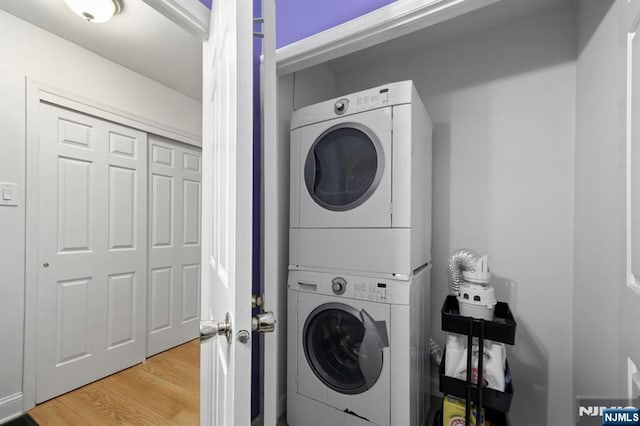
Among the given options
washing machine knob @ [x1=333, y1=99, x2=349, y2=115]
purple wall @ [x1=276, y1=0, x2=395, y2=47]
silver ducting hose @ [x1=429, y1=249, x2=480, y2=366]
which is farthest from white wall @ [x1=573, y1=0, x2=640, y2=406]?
washing machine knob @ [x1=333, y1=99, x2=349, y2=115]

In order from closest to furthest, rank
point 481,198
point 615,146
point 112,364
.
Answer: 1. point 615,146
2. point 481,198
3. point 112,364

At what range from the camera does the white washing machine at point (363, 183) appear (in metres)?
1.28

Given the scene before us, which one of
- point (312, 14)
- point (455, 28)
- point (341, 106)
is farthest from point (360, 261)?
point (455, 28)

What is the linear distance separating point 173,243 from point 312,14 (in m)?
2.23

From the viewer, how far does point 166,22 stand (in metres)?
1.79

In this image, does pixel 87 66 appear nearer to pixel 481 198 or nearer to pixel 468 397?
pixel 481 198

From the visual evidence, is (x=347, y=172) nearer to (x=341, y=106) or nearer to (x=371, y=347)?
(x=341, y=106)

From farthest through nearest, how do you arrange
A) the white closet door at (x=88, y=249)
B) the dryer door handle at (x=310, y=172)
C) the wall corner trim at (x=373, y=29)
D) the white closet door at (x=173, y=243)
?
Result: the white closet door at (x=173, y=243) → the white closet door at (x=88, y=249) → the dryer door handle at (x=310, y=172) → the wall corner trim at (x=373, y=29)

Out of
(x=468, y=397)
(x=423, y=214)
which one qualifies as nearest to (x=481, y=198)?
(x=423, y=214)

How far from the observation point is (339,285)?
141 centimetres

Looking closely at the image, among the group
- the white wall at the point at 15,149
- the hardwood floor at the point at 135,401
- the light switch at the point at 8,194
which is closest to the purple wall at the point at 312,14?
the white wall at the point at 15,149

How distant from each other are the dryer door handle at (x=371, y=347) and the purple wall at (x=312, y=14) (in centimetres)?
139

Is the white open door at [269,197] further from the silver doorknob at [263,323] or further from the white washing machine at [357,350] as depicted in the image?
the white washing machine at [357,350]

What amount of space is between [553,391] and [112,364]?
298cm
